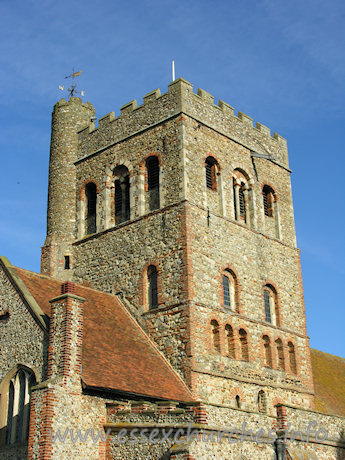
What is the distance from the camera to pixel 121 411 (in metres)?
18.9

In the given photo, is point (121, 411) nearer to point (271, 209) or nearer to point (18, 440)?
point (18, 440)

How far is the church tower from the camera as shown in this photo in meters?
24.1

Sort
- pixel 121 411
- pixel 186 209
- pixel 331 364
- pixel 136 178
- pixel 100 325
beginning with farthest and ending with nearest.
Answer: pixel 331 364 → pixel 136 178 → pixel 186 209 → pixel 100 325 → pixel 121 411

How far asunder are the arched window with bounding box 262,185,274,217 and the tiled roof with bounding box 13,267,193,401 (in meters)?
8.46

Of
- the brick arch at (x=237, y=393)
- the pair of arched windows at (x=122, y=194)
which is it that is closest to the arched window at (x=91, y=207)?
the pair of arched windows at (x=122, y=194)

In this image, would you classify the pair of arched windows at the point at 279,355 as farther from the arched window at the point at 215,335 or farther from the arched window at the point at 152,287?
the arched window at the point at 152,287

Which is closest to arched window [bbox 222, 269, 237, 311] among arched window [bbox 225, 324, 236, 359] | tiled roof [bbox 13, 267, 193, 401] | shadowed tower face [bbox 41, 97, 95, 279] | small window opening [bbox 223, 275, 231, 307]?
small window opening [bbox 223, 275, 231, 307]

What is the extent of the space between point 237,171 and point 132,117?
16.6 feet

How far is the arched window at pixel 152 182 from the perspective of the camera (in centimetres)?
2673

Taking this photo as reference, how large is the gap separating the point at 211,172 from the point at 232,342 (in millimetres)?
7105

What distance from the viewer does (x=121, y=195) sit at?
92.8 feet

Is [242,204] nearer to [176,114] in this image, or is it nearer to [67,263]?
[176,114]

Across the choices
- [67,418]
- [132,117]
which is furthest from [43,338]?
[132,117]

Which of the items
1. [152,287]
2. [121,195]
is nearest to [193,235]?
[152,287]
